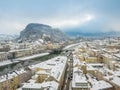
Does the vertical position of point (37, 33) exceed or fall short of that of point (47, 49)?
it exceeds it

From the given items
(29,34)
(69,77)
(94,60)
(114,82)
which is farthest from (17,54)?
(29,34)

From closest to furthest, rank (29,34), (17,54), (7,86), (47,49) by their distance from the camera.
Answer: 1. (7,86)
2. (17,54)
3. (47,49)
4. (29,34)

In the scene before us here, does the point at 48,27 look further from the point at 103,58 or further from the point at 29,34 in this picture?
the point at 103,58

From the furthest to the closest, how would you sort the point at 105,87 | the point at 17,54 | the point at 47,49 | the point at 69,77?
the point at 47,49, the point at 17,54, the point at 69,77, the point at 105,87

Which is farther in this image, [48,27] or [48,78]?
[48,27]

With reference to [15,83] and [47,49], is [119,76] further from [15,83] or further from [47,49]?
[47,49]

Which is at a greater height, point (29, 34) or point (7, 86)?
point (29, 34)

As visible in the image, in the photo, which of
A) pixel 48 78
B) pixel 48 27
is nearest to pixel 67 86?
pixel 48 78

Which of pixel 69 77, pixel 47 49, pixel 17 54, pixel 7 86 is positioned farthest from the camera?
pixel 47 49

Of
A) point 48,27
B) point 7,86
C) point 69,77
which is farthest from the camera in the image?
point 48,27
